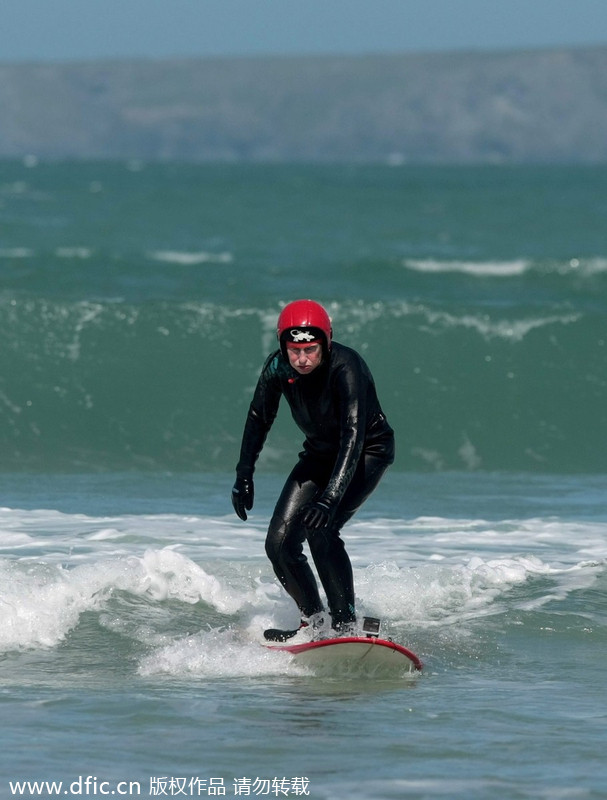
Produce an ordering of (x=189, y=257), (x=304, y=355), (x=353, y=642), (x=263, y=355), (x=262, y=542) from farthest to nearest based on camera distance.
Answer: (x=189, y=257) < (x=263, y=355) < (x=262, y=542) < (x=353, y=642) < (x=304, y=355)

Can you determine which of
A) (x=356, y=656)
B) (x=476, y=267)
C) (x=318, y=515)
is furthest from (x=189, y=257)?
(x=318, y=515)

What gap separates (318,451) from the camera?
642 centimetres

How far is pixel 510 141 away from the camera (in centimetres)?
15950

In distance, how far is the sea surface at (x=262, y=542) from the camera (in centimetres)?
531

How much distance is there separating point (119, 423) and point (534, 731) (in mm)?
10189

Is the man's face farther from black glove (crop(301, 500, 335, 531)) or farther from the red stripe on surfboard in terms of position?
the red stripe on surfboard

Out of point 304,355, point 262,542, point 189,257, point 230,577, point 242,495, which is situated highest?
point 189,257

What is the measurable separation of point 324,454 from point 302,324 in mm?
708

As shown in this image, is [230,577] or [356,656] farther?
[230,577]

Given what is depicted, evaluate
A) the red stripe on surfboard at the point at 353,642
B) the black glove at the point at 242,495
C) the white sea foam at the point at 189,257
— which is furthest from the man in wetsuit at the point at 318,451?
the white sea foam at the point at 189,257

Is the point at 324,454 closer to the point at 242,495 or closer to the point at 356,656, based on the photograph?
the point at 242,495

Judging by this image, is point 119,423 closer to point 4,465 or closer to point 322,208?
point 4,465

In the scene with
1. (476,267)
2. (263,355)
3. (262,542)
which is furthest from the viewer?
(476,267)

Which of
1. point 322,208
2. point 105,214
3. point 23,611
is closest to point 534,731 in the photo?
point 23,611
